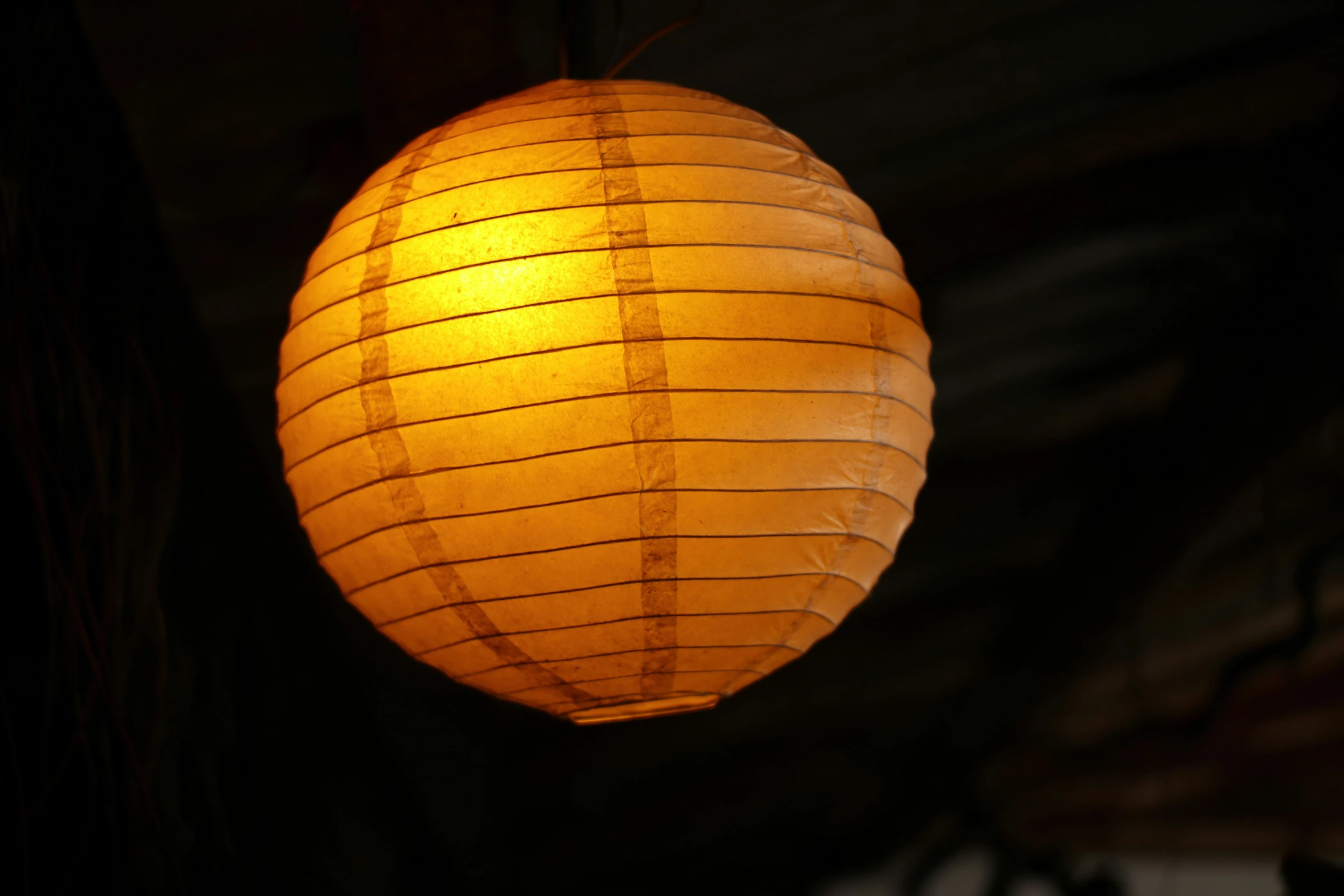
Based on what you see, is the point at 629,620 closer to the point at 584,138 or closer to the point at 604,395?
the point at 604,395

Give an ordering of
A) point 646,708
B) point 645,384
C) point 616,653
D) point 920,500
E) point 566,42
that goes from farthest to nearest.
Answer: point 920,500, point 566,42, point 646,708, point 616,653, point 645,384

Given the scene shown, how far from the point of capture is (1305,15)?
5.82 ft

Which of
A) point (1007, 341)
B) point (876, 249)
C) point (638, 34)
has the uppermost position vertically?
point (638, 34)

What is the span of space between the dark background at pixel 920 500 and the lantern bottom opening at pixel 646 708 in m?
0.90

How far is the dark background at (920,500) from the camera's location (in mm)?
1664

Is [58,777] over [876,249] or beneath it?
beneath

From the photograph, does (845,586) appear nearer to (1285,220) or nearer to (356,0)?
(356,0)

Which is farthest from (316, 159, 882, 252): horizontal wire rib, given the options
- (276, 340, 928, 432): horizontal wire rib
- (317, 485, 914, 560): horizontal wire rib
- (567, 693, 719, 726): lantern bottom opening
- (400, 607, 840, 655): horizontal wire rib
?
(567, 693, 719, 726): lantern bottom opening

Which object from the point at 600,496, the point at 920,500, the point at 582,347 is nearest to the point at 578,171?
the point at 582,347

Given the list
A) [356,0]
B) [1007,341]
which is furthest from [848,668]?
[356,0]

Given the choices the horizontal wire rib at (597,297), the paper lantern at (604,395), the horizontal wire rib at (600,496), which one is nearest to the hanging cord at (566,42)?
the paper lantern at (604,395)

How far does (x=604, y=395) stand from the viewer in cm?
82

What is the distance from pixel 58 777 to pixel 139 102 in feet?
3.45

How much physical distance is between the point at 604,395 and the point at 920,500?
4.31 feet
